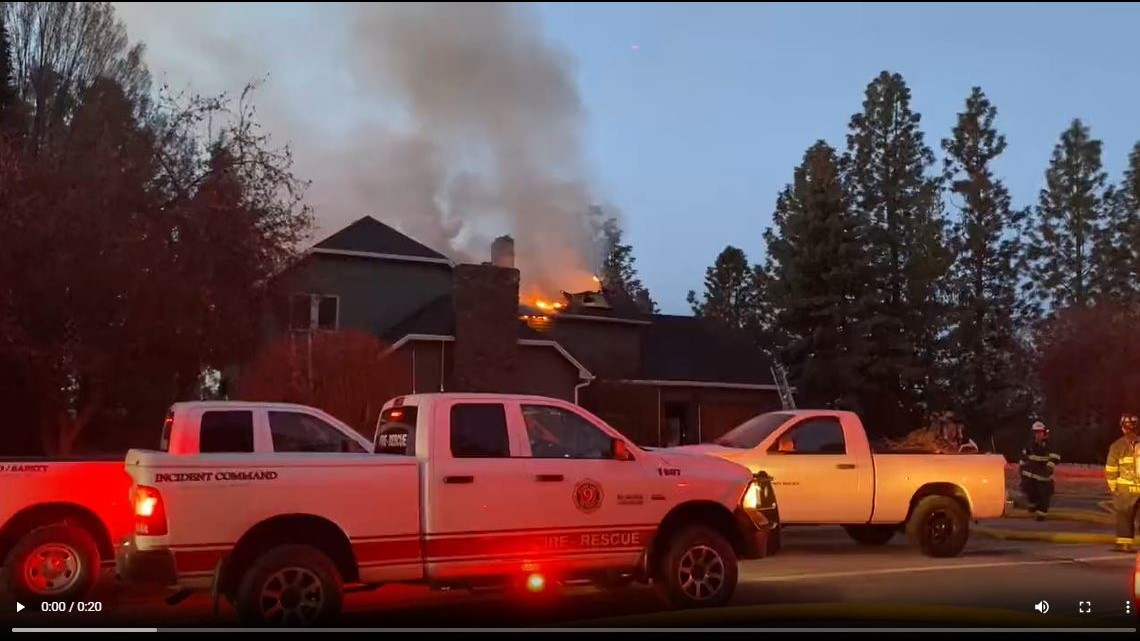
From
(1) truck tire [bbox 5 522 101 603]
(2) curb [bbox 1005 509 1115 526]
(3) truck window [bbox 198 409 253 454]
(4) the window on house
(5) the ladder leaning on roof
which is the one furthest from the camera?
(5) the ladder leaning on roof

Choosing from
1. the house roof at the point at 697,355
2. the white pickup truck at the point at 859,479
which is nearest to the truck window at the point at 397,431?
the white pickup truck at the point at 859,479

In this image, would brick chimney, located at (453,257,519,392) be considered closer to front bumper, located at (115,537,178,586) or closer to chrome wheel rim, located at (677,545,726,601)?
chrome wheel rim, located at (677,545,726,601)

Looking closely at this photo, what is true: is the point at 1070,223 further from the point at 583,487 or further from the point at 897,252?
the point at 583,487

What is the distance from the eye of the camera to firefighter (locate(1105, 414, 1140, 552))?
43.4ft

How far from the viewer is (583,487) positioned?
9.21 meters

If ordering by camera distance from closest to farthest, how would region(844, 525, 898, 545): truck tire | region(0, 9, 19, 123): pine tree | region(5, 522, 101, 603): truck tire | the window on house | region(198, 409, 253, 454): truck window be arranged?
region(5, 522, 101, 603): truck tire → region(198, 409, 253, 454): truck window → region(844, 525, 898, 545): truck tire → the window on house → region(0, 9, 19, 123): pine tree

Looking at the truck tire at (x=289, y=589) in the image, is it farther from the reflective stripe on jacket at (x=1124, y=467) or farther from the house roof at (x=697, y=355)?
the house roof at (x=697, y=355)

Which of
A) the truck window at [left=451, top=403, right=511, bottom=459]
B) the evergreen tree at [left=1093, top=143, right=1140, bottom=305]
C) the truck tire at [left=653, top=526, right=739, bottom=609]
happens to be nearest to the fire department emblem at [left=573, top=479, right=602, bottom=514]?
the truck window at [left=451, top=403, right=511, bottom=459]

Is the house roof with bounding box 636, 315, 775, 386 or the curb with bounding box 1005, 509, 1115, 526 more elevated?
the house roof with bounding box 636, 315, 775, 386

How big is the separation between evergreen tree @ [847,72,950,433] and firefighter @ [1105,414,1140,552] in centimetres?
2438

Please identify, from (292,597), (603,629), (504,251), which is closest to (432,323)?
(504,251)

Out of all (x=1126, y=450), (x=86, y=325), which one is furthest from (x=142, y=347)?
(x=1126, y=450)

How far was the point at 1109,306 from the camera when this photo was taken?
3797 centimetres
